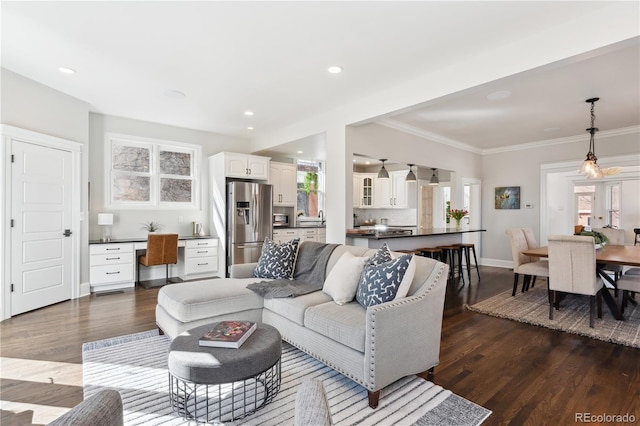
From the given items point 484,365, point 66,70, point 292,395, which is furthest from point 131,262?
point 484,365

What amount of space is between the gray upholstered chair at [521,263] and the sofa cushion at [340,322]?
3.23 meters

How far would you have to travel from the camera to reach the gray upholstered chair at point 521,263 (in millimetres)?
4395

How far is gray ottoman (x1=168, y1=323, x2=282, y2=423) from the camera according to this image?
5.58 feet

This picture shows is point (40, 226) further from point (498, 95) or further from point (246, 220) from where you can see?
point (498, 95)

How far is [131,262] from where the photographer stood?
497cm

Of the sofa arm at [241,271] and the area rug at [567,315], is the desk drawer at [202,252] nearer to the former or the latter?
the sofa arm at [241,271]

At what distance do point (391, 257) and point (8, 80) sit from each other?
4.66m

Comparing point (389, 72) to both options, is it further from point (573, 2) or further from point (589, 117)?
point (589, 117)

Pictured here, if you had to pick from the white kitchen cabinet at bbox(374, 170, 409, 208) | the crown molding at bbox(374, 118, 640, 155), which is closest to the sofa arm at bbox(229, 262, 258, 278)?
the crown molding at bbox(374, 118, 640, 155)

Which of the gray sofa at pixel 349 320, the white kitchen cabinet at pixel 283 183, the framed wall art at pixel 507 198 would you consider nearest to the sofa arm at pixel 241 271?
the gray sofa at pixel 349 320

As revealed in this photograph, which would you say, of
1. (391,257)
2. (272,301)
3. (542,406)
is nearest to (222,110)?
(272,301)

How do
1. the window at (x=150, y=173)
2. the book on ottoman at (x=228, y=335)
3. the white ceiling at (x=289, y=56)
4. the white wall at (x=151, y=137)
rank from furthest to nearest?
the window at (x=150, y=173), the white wall at (x=151, y=137), the white ceiling at (x=289, y=56), the book on ottoman at (x=228, y=335)

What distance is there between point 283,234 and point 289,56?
13.0 feet

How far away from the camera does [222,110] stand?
4836 millimetres
